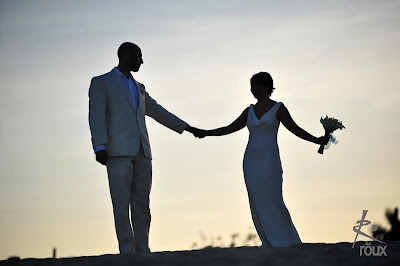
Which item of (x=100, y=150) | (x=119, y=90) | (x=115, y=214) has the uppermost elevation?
(x=119, y=90)

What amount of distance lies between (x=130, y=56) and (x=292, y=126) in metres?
2.19

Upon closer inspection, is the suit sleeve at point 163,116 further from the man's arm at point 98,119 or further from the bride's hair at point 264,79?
the bride's hair at point 264,79

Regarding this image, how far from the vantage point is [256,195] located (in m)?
10.8

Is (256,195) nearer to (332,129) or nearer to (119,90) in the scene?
(332,129)

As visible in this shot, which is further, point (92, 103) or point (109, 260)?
point (92, 103)

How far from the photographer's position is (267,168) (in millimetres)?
10719

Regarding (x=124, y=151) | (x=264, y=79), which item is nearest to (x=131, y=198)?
(x=124, y=151)

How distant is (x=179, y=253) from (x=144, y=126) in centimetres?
232

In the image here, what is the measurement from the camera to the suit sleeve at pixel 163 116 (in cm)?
1151

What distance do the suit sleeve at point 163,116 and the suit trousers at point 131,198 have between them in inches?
40.1

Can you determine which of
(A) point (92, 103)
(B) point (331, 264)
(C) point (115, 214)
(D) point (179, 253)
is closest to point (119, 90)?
(A) point (92, 103)

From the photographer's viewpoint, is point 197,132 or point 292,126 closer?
point 292,126

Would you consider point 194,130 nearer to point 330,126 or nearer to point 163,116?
point 163,116

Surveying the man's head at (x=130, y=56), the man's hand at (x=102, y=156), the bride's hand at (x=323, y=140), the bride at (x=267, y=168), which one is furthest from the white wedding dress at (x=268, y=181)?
the man's hand at (x=102, y=156)
